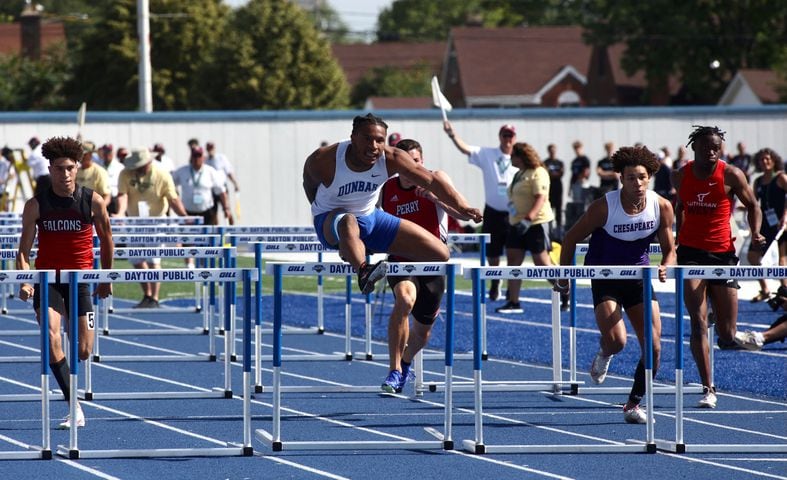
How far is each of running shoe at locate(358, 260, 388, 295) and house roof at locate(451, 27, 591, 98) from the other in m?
68.0

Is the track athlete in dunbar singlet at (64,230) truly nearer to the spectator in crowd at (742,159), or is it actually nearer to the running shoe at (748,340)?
the running shoe at (748,340)

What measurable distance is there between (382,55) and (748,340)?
309 ft

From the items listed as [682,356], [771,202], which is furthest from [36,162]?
[682,356]

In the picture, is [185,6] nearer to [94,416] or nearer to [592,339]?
[592,339]

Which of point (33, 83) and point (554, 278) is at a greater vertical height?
point (33, 83)

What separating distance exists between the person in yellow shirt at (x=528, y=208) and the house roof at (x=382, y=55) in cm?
8514

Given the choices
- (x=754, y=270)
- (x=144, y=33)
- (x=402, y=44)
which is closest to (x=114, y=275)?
(x=754, y=270)

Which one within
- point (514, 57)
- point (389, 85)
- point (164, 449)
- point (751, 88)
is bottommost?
point (164, 449)

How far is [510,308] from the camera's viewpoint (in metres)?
18.0

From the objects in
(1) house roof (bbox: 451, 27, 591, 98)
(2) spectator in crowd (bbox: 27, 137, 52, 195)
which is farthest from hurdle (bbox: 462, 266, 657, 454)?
(1) house roof (bbox: 451, 27, 591, 98)

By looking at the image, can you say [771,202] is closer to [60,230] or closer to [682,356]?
[682,356]

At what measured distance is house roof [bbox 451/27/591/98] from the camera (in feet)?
253

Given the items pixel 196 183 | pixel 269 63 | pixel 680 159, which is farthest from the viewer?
pixel 269 63

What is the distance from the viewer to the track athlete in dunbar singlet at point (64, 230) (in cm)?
970
